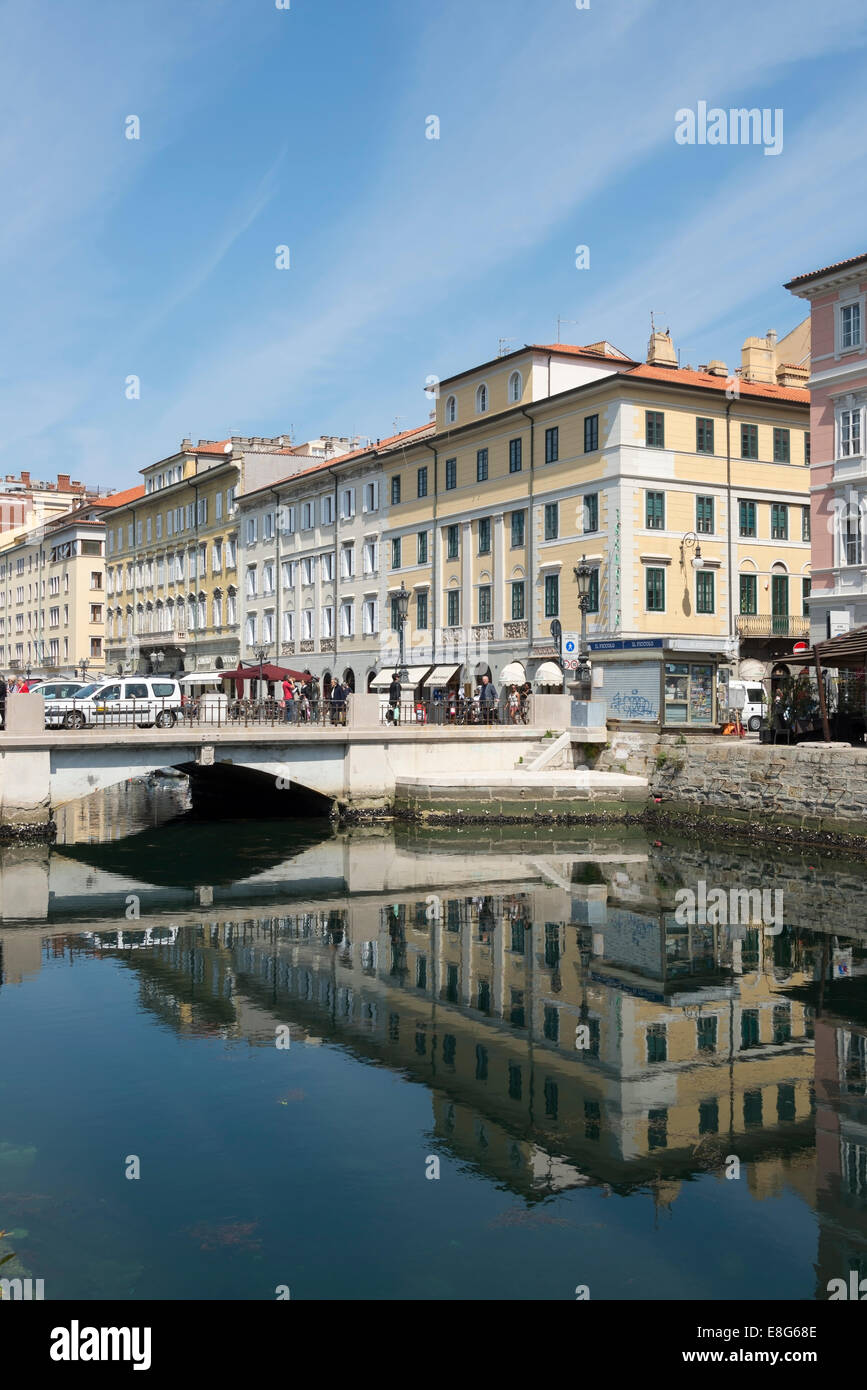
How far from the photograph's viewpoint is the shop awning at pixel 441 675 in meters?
53.5

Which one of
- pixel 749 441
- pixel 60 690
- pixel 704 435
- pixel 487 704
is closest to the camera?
pixel 60 690

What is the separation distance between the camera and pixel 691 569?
4659 cm

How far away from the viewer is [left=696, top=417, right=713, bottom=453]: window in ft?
154

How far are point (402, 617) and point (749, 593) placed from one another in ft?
44.8

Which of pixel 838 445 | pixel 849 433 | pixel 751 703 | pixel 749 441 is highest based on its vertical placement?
pixel 749 441

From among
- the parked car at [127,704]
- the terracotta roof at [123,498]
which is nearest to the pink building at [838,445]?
the parked car at [127,704]

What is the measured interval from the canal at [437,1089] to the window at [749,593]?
2207cm

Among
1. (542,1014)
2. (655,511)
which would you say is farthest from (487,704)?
(542,1014)

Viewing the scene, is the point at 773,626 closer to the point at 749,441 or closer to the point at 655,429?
the point at 749,441

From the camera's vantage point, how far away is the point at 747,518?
4806 cm

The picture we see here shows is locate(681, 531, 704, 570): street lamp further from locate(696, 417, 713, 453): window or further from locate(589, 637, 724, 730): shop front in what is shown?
locate(589, 637, 724, 730): shop front

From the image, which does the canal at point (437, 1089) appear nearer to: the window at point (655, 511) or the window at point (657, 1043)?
the window at point (657, 1043)

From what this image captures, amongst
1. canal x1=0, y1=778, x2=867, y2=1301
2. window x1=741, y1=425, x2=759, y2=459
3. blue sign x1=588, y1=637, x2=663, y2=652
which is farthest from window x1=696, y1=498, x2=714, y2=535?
canal x1=0, y1=778, x2=867, y2=1301
